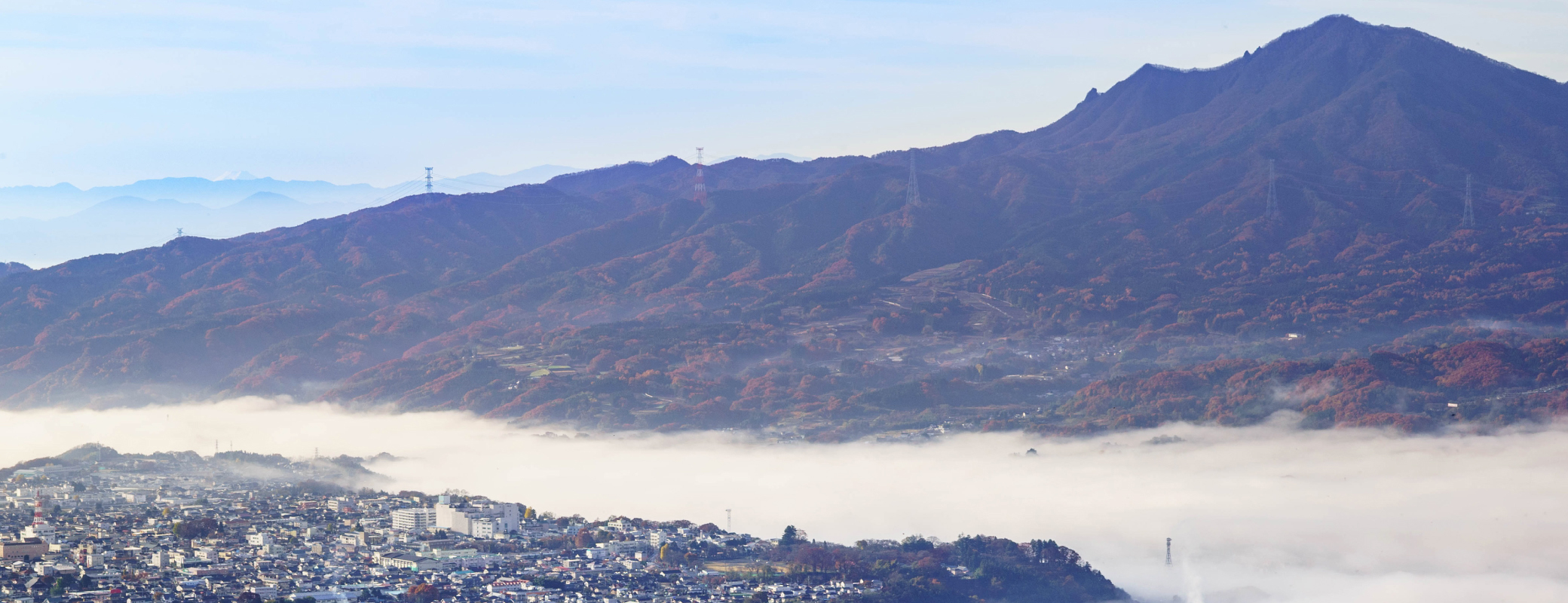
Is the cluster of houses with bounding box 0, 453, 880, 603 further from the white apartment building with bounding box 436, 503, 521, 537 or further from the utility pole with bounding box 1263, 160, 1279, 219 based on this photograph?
the utility pole with bounding box 1263, 160, 1279, 219

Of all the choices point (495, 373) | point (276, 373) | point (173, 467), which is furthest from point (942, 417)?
point (276, 373)

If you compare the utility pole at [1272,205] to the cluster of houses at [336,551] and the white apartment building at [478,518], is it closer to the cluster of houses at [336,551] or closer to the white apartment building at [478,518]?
the cluster of houses at [336,551]

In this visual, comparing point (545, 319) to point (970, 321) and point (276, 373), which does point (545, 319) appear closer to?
point (276, 373)

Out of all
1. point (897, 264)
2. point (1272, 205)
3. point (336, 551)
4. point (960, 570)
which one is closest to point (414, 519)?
point (336, 551)

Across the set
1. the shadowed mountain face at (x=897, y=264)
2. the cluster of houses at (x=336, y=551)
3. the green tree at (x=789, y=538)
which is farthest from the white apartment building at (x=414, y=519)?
the shadowed mountain face at (x=897, y=264)

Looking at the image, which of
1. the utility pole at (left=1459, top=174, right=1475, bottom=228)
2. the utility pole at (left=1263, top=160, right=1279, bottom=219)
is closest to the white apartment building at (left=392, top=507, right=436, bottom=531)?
the utility pole at (left=1263, top=160, right=1279, bottom=219)

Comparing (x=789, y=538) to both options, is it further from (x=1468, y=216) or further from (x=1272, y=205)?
(x=1468, y=216)
